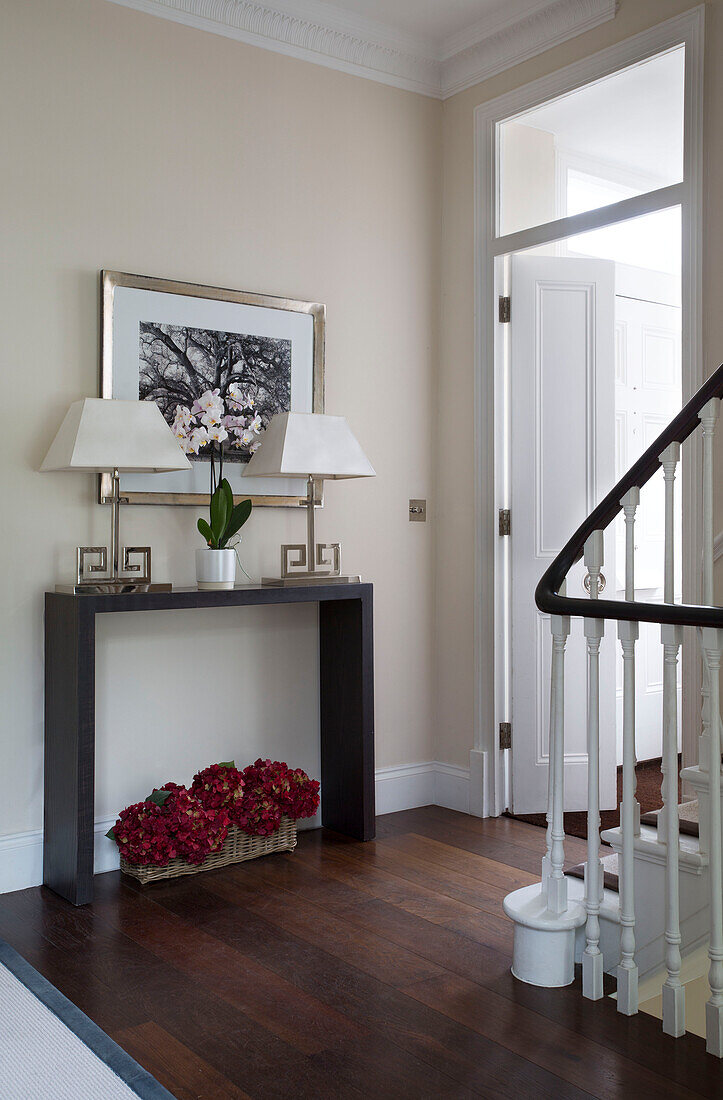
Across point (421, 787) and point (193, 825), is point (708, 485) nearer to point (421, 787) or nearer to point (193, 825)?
point (193, 825)

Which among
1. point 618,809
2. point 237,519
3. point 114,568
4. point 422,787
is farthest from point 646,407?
point 114,568

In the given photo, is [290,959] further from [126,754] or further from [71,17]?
[71,17]

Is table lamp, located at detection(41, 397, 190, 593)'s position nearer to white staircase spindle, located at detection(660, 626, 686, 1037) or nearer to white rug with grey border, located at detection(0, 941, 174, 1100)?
white rug with grey border, located at detection(0, 941, 174, 1100)

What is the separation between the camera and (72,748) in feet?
9.75

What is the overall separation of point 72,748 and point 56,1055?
1033mm

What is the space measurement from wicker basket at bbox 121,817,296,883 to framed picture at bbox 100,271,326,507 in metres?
1.19

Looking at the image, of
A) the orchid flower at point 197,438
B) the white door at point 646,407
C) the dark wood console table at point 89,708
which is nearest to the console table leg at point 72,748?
the dark wood console table at point 89,708

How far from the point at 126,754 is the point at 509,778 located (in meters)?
1.58

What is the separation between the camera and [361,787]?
3598 mm

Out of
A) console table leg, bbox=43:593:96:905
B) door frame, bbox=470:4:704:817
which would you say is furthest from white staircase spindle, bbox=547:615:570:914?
door frame, bbox=470:4:704:817

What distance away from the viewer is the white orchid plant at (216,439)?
3.29 metres

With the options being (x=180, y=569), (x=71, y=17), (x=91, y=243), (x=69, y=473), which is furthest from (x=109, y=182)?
(x=180, y=569)

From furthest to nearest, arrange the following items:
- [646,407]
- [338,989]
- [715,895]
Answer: [646,407], [338,989], [715,895]

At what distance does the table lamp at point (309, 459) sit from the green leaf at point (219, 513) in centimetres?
21
